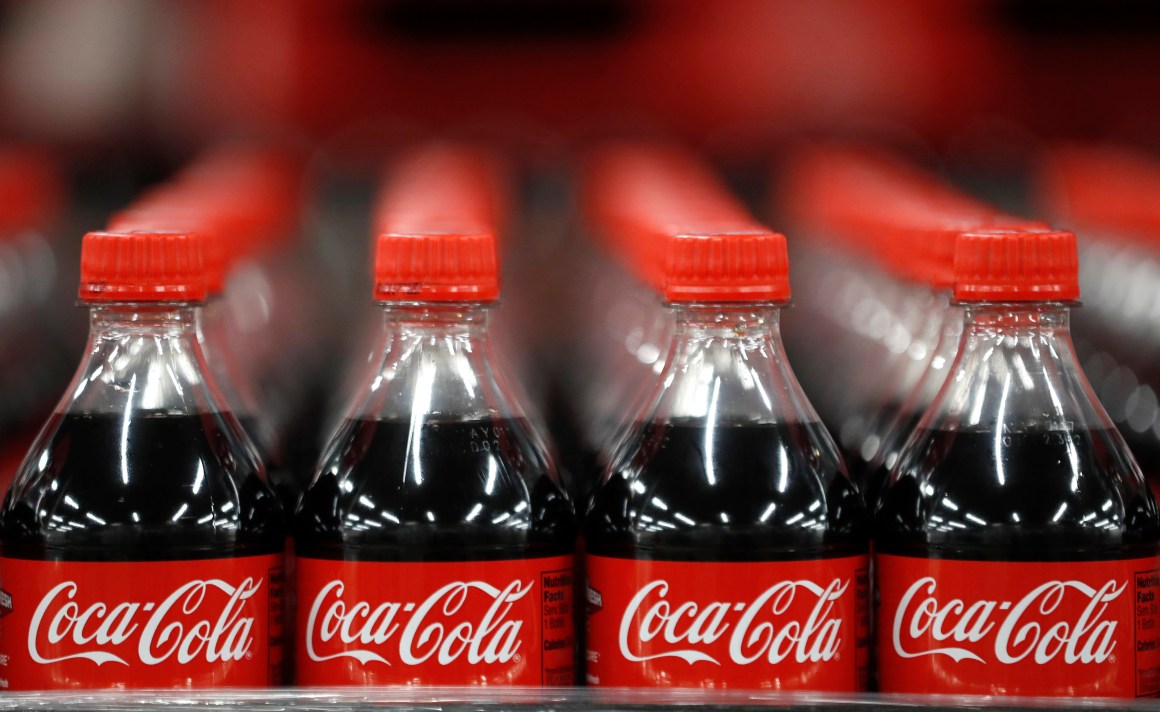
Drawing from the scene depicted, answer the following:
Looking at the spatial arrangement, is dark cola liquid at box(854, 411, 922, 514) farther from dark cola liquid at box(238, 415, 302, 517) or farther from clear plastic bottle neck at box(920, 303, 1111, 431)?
dark cola liquid at box(238, 415, 302, 517)

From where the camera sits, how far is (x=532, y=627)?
1.02 m

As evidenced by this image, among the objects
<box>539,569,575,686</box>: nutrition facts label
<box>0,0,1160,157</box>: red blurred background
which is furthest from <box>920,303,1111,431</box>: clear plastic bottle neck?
<box>0,0,1160,157</box>: red blurred background

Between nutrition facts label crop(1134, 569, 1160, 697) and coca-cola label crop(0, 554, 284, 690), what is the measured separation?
57 centimetres

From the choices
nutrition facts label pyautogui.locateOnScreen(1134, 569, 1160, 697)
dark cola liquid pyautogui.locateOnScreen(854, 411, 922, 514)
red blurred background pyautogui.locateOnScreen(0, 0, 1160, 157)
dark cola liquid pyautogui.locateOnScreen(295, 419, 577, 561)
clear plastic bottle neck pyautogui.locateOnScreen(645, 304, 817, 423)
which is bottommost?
nutrition facts label pyautogui.locateOnScreen(1134, 569, 1160, 697)

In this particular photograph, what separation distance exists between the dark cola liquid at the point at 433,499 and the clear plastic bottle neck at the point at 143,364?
0.12m

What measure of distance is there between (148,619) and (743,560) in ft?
1.25

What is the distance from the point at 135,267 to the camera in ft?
3.43

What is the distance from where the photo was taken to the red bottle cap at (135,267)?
1.05 meters

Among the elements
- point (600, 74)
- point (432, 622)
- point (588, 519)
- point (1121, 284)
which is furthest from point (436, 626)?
point (600, 74)

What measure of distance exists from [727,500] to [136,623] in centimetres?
39

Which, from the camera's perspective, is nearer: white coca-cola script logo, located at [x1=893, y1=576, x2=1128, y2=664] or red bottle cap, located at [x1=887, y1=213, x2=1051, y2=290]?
white coca-cola script logo, located at [x1=893, y1=576, x2=1128, y2=664]

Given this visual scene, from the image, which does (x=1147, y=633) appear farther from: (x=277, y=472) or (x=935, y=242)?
(x=277, y=472)

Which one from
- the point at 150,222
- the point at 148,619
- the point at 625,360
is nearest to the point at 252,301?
the point at 625,360

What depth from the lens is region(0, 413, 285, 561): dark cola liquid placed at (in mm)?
1017
